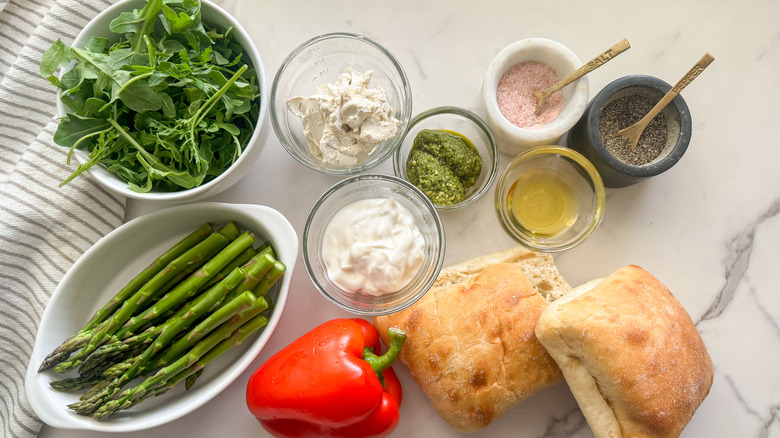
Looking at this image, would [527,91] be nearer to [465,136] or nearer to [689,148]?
[465,136]

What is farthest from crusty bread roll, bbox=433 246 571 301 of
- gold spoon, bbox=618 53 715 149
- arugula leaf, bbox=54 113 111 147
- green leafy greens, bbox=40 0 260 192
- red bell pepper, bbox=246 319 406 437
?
arugula leaf, bbox=54 113 111 147

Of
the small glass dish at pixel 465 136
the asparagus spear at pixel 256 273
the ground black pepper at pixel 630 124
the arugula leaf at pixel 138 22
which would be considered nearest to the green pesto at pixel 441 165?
the small glass dish at pixel 465 136

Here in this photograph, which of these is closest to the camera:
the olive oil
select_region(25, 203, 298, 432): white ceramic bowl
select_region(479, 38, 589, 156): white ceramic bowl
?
select_region(25, 203, 298, 432): white ceramic bowl

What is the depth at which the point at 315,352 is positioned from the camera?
1.83 meters

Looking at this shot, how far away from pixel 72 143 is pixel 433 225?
4.42 feet

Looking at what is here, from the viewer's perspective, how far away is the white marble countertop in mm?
2143

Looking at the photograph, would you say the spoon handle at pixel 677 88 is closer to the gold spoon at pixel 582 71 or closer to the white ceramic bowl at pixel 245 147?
the gold spoon at pixel 582 71

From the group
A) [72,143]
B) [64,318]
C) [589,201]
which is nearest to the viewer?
Result: [72,143]

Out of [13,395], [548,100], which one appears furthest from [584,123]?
[13,395]

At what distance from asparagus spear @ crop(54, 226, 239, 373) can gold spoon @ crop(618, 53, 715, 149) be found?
1.61m

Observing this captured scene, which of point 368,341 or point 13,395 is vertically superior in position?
point 368,341

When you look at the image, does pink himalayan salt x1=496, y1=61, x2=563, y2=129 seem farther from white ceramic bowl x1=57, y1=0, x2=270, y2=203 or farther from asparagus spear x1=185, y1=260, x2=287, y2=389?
asparagus spear x1=185, y1=260, x2=287, y2=389

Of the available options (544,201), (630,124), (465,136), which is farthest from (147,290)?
(630,124)

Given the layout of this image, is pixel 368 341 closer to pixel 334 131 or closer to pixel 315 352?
pixel 315 352
